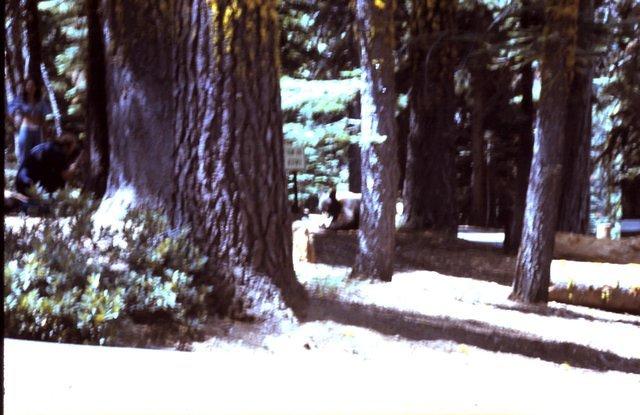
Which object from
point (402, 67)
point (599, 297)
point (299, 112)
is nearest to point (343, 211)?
point (402, 67)

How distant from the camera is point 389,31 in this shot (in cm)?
1255

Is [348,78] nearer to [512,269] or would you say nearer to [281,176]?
[512,269]

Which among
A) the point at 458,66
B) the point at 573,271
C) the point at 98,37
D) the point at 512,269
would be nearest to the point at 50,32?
the point at 98,37

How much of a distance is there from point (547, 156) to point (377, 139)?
2388mm

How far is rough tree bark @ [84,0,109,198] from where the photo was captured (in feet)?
38.2

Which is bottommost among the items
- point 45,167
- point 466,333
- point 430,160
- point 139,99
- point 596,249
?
point 466,333

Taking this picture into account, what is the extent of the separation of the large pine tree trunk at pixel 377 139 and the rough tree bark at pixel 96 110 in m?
3.68

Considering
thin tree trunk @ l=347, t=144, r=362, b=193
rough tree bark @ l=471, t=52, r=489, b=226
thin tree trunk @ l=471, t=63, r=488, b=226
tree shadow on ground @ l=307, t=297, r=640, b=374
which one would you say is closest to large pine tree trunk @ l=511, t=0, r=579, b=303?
rough tree bark @ l=471, t=52, r=489, b=226

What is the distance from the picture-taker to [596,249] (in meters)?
15.5

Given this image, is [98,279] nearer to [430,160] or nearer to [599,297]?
[599,297]

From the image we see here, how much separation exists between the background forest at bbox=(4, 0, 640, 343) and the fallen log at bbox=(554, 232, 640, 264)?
190 centimetres

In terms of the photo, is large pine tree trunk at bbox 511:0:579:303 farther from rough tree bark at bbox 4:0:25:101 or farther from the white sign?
rough tree bark at bbox 4:0:25:101

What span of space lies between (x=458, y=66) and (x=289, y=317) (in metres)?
10.6

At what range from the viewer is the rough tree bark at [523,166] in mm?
17453
